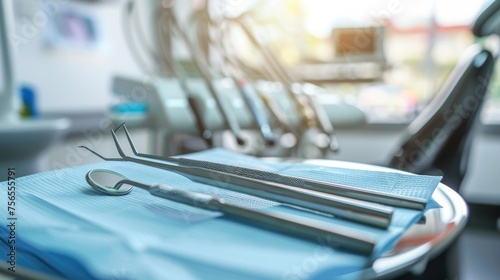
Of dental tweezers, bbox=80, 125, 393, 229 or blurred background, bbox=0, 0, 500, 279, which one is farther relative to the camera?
blurred background, bbox=0, 0, 500, 279

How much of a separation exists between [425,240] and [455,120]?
518mm

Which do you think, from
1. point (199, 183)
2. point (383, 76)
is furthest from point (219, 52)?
point (383, 76)

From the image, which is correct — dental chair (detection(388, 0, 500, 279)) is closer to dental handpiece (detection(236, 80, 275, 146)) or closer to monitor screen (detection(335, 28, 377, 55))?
dental handpiece (detection(236, 80, 275, 146))

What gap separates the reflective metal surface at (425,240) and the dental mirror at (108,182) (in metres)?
0.16

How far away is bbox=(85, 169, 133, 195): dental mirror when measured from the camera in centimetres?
25

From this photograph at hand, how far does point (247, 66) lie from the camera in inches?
41.7

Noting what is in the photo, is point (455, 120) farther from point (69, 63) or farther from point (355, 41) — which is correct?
point (69, 63)

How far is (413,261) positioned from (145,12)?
812 millimetres

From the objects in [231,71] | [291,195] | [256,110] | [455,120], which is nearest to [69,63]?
[231,71]

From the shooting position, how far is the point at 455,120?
642 millimetres

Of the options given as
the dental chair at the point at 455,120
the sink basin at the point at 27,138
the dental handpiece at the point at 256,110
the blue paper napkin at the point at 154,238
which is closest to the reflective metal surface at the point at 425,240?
the blue paper napkin at the point at 154,238

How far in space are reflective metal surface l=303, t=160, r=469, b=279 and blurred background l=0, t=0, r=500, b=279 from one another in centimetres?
19

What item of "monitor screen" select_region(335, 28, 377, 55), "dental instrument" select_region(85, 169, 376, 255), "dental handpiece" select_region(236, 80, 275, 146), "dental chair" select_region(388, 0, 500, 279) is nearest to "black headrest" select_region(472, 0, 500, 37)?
"dental chair" select_region(388, 0, 500, 279)

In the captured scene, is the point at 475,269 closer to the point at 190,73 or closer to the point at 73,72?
the point at 190,73
